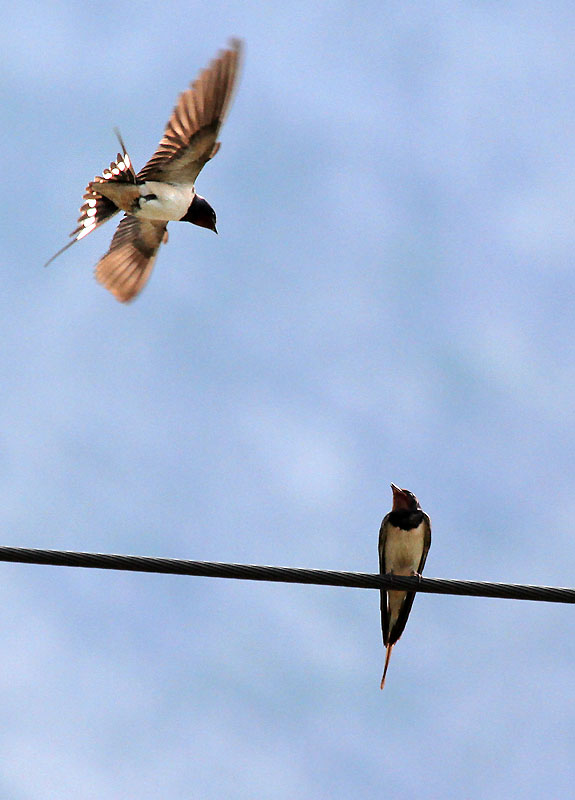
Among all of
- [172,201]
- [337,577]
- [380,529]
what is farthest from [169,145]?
[337,577]

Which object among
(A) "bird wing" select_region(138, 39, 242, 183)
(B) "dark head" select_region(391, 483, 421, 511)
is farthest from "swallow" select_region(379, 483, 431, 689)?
(A) "bird wing" select_region(138, 39, 242, 183)

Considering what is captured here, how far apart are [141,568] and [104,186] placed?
15.0 feet

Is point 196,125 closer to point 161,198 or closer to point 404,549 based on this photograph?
point 161,198

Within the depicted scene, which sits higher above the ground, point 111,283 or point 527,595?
point 111,283

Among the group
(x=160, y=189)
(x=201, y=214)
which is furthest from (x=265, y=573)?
(x=201, y=214)

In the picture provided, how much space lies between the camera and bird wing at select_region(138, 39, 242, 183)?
7.20 meters

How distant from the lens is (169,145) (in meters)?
8.06

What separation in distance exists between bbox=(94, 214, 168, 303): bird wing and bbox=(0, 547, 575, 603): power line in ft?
16.1

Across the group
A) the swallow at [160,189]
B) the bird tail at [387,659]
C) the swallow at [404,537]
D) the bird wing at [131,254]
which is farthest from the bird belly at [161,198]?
the bird tail at [387,659]

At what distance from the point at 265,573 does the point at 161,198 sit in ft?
15.2

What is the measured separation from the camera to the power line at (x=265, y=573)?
4.22m

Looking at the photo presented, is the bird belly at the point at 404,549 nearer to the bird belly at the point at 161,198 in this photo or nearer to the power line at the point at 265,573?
the bird belly at the point at 161,198

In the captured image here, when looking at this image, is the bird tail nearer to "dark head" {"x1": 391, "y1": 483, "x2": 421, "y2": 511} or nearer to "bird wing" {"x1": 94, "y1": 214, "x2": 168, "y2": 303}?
"dark head" {"x1": 391, "y1": 483, "x2": 421, "y2": 511}

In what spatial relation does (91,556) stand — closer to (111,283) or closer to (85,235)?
(85,235)
